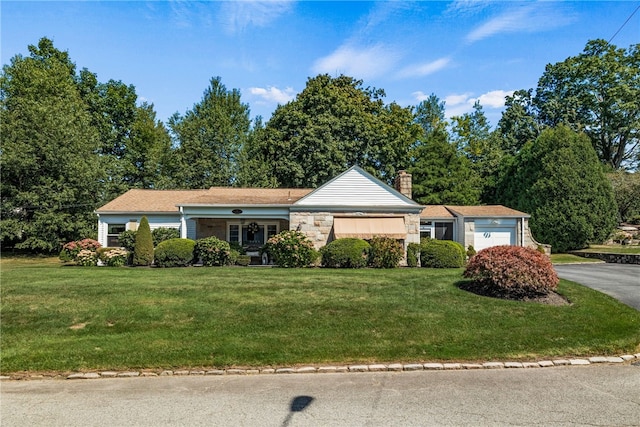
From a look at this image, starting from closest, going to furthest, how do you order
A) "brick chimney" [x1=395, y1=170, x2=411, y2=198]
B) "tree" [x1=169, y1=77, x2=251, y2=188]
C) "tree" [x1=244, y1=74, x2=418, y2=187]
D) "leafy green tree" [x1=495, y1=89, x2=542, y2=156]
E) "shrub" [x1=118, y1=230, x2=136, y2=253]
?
"shrub" [x1=118, y1=230, x2=136, y2=253], "brick chimney" [x1=395, y1=170, x2=411, y2=198], "tree" [x1=244, y1=74, x2=418, y2=187], "tree" [x1=169, y1=77, x2=251, y2=188], "leafy green tree" [x1=495, y1=89, x2=542, y2=156]

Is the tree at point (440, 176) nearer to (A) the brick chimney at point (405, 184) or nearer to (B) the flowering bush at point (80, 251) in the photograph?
(A) the brick chimney at point (405, 184)

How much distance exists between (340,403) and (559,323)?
6.65 meters

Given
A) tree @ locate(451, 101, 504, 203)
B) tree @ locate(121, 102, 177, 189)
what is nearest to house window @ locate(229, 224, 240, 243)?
tree @ locate(121, 102, 177, 189)

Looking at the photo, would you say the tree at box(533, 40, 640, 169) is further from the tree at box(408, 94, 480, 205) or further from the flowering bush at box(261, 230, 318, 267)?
the flowering bush at box(261, 230, 318, 267)

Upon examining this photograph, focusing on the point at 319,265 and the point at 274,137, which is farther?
the point at 274,137

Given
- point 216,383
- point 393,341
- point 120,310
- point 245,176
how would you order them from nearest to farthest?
point 216,383 → point 393,341 → point 120,310 → point 245,176

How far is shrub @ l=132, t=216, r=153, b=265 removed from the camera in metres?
20.2

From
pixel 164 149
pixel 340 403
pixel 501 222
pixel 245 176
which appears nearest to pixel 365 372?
pixel 340 403

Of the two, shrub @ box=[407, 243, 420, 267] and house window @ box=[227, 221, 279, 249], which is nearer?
shrub @ box=[407, 243, 420, 267]

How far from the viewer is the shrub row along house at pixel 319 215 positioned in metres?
21.3

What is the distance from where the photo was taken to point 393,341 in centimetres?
867

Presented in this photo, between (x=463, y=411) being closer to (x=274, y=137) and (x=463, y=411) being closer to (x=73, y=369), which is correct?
(x=73, y=369)

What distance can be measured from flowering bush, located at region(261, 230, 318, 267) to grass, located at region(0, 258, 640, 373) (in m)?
5.20

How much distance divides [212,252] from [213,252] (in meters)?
0.05
